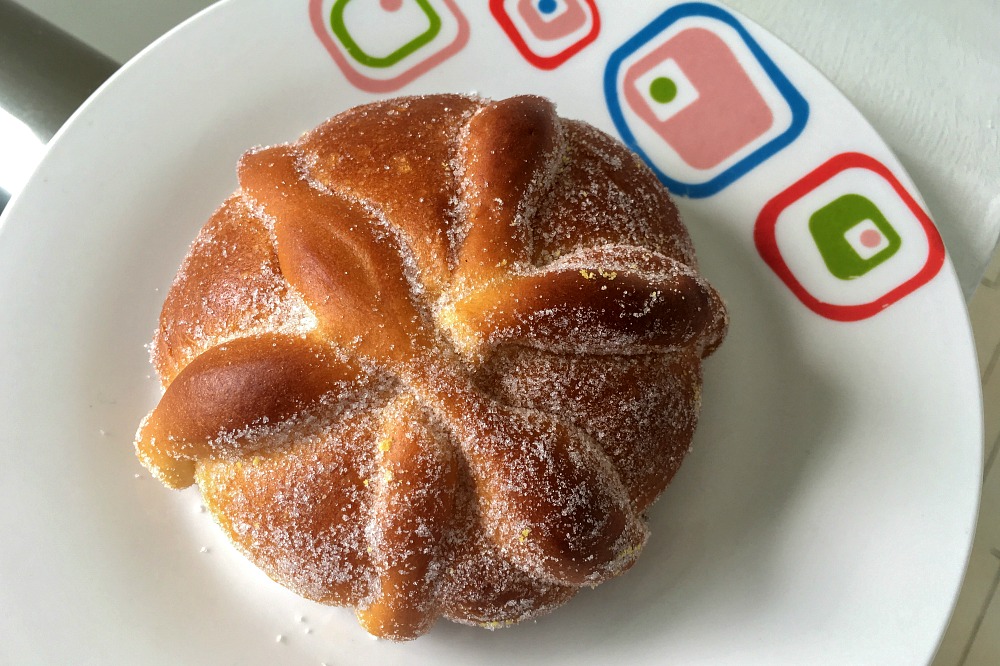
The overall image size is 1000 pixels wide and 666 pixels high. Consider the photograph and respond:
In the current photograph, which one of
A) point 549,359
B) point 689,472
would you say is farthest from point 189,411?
point 689,472

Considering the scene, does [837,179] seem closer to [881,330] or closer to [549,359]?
[881,330]

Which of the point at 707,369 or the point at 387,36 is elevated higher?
the point at 387,36

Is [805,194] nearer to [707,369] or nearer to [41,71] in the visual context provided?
[707,369]

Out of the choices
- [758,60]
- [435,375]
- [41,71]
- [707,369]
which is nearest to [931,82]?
[758,60]

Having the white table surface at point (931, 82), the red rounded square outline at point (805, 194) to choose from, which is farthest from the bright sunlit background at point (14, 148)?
the red rounded square outline at point (805, 194)

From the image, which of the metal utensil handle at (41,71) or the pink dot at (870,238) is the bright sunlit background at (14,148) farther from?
the pink dot at (870,238)

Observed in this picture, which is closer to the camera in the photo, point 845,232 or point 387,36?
point 845,232
